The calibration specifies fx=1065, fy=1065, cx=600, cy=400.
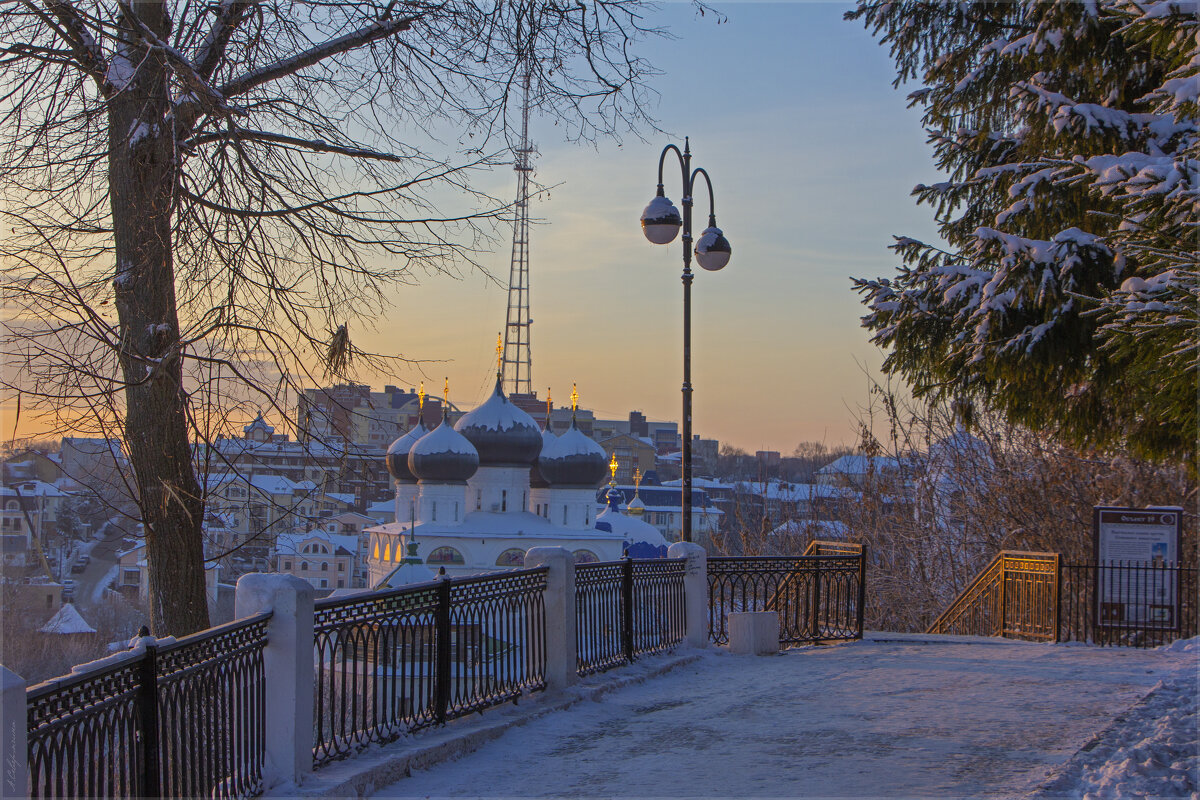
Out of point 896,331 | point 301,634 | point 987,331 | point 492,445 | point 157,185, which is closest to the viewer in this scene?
point 301,634

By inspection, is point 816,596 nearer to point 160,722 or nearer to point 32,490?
point 32,490

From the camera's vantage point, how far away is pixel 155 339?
8.18 meters

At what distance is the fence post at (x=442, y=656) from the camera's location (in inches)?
303

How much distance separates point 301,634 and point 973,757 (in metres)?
4.33

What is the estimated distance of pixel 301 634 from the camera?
6.18 m

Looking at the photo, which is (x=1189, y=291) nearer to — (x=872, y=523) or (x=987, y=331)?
(x=987, y=331)

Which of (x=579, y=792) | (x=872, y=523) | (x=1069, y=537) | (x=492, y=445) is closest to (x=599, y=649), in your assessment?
(x=579, y=792)

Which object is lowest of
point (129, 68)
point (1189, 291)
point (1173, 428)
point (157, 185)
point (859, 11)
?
point (1173, 428)

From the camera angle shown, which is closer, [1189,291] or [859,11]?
[1189,291]

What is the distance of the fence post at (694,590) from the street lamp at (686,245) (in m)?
1.20

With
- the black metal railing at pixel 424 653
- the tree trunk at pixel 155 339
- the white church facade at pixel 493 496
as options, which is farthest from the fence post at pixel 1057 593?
the white church facade at pixel 493 496

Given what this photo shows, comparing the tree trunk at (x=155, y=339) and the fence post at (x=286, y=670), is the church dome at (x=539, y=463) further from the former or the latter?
the fence post at (x=286, y=670)

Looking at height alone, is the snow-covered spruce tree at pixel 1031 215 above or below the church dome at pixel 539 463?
above

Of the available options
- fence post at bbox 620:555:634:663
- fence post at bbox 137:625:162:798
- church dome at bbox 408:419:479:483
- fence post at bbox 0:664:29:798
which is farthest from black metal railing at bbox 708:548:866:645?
church dome at bbox 408:419:479:483
